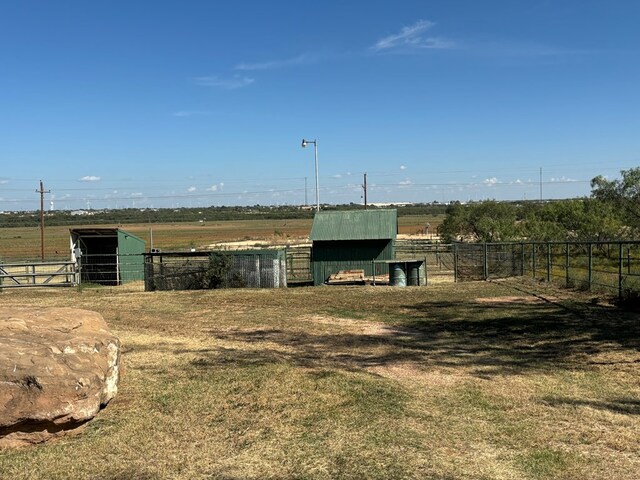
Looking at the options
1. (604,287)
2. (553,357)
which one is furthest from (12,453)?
(604,287)

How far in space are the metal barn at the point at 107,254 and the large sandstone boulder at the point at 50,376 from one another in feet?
69.6

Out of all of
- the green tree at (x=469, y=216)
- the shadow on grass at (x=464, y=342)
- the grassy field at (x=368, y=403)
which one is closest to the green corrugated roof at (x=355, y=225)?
the shadow on grass at (x=464, y=342)

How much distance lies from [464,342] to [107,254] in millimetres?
21411

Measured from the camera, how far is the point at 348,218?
29844mm

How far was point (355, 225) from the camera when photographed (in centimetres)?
2912

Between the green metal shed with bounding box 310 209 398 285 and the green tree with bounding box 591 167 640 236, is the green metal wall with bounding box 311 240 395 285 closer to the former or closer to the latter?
the green metal shed with bounding box 310 209 398 285

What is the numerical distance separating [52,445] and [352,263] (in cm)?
2337

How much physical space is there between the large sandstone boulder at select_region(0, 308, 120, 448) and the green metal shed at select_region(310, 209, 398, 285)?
863 inches

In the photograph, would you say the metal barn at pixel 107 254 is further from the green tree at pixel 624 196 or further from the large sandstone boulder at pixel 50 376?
the green tree at pixel 624 196

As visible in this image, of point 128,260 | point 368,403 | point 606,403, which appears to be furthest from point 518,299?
point 128,260

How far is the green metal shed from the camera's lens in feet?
92.2

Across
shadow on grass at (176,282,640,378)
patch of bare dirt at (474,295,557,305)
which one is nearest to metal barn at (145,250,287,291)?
patch of bare dirt at (474,295,557,305)

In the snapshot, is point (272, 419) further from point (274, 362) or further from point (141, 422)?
point (274, 362)

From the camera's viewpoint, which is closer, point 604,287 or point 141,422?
point 141,422
